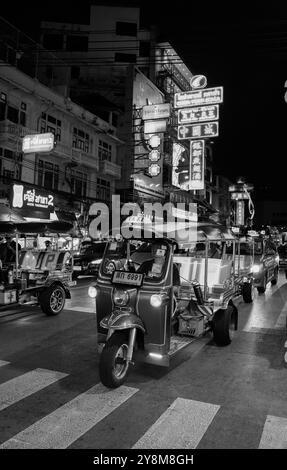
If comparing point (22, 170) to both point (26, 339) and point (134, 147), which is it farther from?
point (26, 339)

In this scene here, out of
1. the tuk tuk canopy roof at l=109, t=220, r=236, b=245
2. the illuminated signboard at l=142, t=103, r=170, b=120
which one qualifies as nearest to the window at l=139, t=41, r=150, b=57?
the illuminated signboard at l=142, t=103, r=170, b=120

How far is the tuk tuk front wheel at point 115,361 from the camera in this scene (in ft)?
16.9

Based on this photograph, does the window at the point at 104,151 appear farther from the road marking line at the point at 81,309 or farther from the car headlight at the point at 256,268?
the road marking line at the point at 81,309

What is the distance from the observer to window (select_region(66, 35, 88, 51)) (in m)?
42.1

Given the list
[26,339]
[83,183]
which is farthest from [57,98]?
[26,339]

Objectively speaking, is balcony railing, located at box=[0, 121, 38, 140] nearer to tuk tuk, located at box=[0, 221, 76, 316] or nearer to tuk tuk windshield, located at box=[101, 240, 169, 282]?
tuk tuk, located at box=[0, 221, 76, 316]

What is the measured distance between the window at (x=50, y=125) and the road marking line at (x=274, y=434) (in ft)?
→ 80.8

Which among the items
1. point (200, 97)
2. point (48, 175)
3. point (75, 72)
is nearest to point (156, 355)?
point (48, 175)

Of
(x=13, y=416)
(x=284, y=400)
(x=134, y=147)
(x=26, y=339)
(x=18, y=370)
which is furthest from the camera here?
(x=134, y=147)

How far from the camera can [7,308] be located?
36.3ft

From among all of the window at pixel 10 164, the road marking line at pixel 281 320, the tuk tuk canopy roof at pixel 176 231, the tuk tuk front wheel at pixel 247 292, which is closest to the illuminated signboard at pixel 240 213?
the window at pixel 10 164

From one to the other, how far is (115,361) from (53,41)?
45268 mm

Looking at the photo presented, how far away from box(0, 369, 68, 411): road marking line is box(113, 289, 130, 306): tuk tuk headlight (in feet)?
4.66

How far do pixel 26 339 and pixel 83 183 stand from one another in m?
23.5
